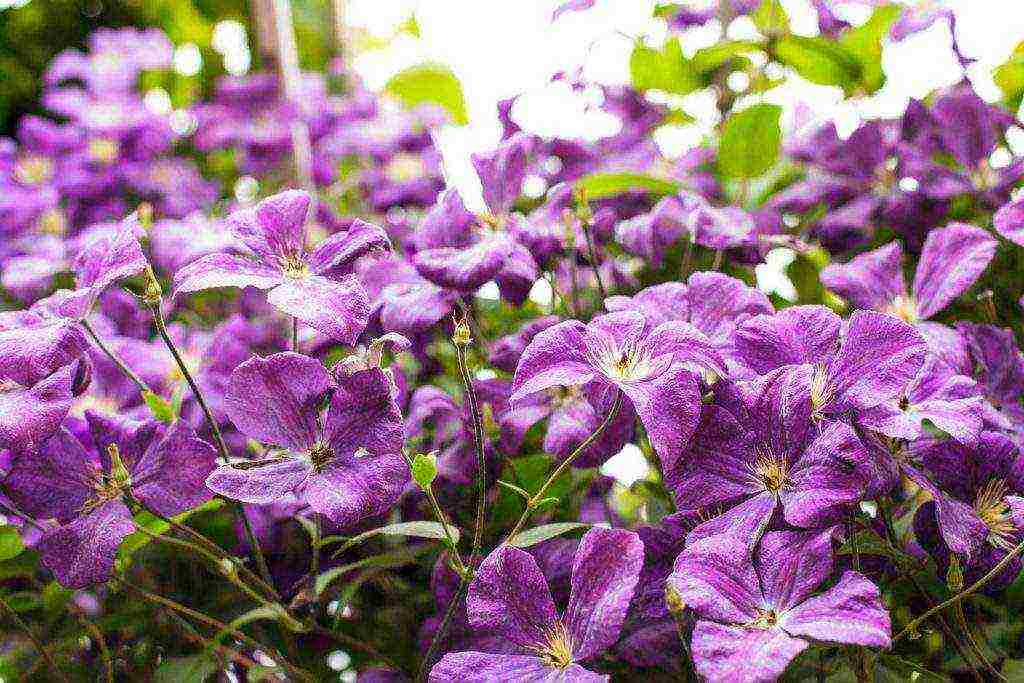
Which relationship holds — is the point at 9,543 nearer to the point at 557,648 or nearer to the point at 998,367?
the point at 557,648

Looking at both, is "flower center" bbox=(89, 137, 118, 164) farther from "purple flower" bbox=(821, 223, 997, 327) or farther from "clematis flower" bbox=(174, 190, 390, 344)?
"purple flower" bbox=(821, 223, 997, 327)

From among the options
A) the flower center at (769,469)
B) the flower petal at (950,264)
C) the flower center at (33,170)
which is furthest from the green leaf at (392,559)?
the flower center at (33,170)

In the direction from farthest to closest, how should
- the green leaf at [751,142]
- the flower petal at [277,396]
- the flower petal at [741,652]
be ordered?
the green leaf at [751,142] → the flower petal at [277,396] → the flower petal at [741,652]

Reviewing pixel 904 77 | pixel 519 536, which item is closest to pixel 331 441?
pixel 519 536

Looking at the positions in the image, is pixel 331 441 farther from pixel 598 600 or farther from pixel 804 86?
pixel 804 86

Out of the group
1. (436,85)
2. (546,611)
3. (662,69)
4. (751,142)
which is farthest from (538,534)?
(436,85)

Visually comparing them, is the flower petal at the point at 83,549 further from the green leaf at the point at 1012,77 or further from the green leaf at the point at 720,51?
the green leaf at the point at 1012,77
